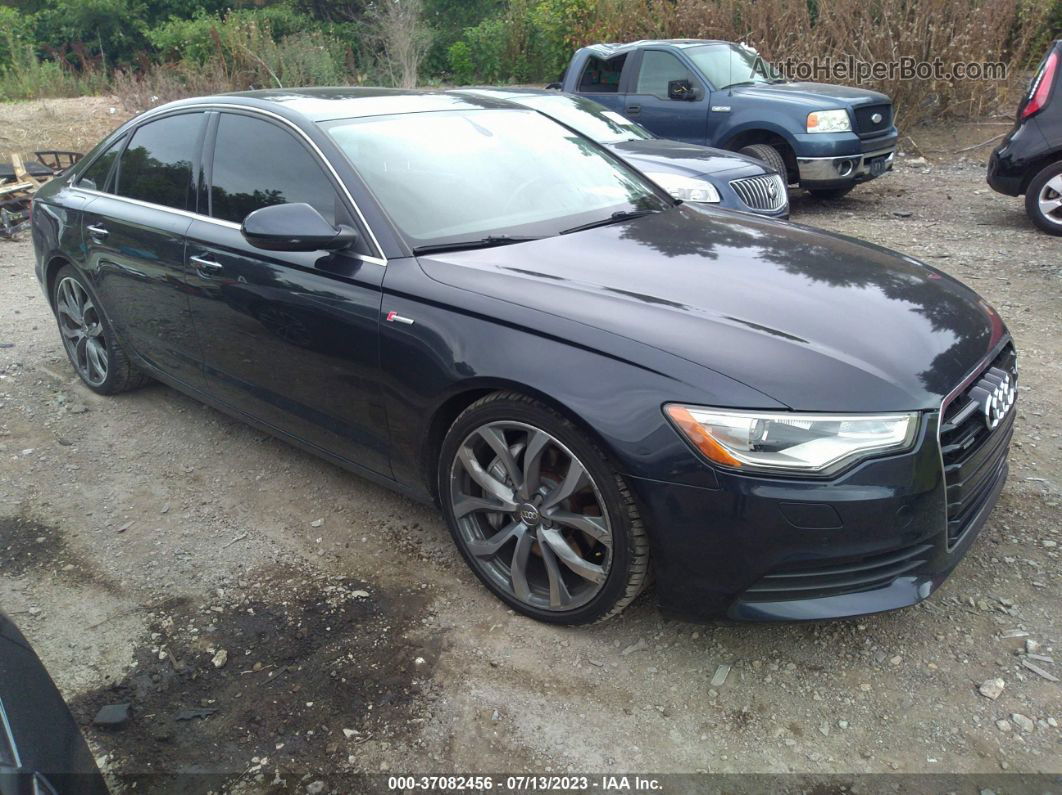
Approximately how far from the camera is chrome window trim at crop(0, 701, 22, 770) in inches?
58.8

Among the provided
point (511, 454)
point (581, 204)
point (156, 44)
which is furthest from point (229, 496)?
point (156, 44)

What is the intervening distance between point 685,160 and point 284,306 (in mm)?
4628

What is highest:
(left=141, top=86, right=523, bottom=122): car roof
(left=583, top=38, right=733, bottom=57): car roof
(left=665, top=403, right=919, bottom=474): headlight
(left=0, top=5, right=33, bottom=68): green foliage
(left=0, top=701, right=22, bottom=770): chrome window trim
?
(left=0, top=5, right=33, bottom=68): green foliage

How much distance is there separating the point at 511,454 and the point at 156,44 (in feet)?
87.0

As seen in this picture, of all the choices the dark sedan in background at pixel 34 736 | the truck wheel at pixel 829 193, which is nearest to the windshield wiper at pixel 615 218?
the dark sedan in background at pixel 34 736

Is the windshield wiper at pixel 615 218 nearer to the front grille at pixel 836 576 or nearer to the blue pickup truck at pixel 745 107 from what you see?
the front grille at pixel 836 576

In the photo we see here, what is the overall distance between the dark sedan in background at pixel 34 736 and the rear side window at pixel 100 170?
328 centimetres

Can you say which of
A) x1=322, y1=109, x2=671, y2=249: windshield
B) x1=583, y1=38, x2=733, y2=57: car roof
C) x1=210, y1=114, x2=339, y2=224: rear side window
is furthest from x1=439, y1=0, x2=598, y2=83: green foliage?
x1=210, y1=114, x2=339, y2=224: rear side window

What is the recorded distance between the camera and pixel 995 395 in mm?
2645

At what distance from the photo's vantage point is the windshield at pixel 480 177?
3.19 metres

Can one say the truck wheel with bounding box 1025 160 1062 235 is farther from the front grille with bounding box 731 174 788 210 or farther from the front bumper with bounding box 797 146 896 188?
A: the front grille with bounding box 731 174 788 210

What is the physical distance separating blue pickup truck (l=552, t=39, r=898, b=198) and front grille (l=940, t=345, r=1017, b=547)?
6.65 metres

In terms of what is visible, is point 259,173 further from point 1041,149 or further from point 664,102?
point 664,102

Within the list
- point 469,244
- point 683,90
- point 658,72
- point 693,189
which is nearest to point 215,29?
point 658,72
